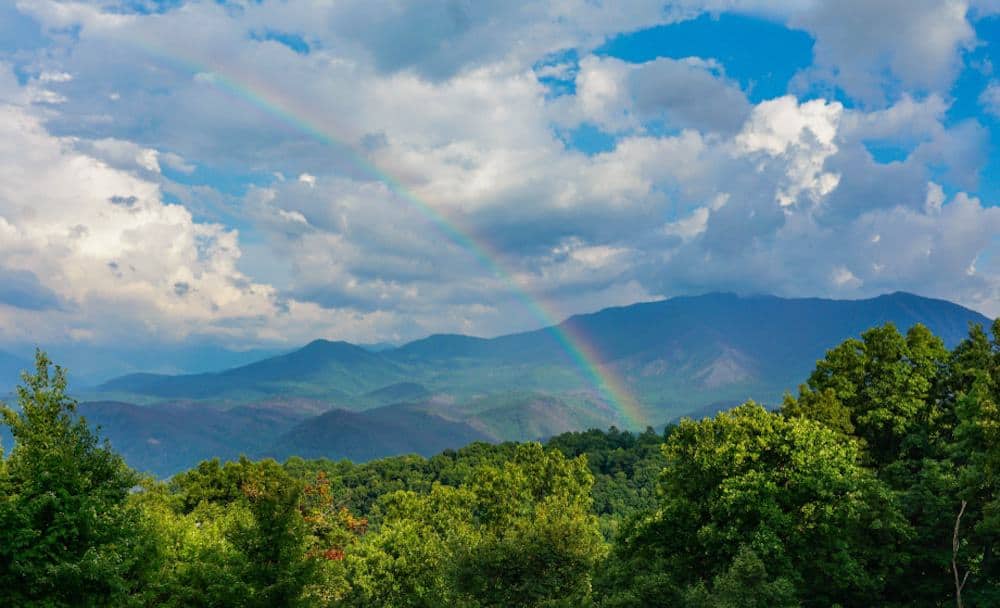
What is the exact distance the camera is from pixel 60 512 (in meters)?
32.2

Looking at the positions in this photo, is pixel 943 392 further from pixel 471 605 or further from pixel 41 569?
pixel 41 569

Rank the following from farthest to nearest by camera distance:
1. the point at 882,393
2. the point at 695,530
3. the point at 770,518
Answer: the point at 882,393 < the point at 695,530 < the point at 770,518

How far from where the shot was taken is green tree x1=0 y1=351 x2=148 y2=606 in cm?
3061

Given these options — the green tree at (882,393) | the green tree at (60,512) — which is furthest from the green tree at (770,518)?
the green tree at (60,512)

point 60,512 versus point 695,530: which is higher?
point 60,512

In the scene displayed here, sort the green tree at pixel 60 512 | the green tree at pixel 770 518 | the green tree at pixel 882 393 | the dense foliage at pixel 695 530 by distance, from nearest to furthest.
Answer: the green tree at pixel 60 512 → the dense foliage at pixel 695 530 → the green tree at pixel 770 518 → the green tree at pixel 882 393

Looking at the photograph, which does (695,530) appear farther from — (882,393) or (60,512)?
(60,512)

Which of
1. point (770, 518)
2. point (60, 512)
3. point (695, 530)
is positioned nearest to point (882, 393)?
point (695, 530)

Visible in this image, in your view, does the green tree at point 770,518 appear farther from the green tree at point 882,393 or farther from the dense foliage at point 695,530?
the green tree at point 882,393

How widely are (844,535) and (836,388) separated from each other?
23543mm

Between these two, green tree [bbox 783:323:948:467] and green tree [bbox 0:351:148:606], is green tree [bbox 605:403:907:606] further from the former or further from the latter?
green tree [bbox 0:351:148:606]

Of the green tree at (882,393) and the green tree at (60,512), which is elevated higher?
the green tree at (882,393)

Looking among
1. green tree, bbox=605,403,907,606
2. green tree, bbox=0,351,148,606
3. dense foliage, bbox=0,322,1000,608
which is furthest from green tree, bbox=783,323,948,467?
green tree, bbox=0,351,148,606

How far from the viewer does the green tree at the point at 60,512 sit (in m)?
30.6
